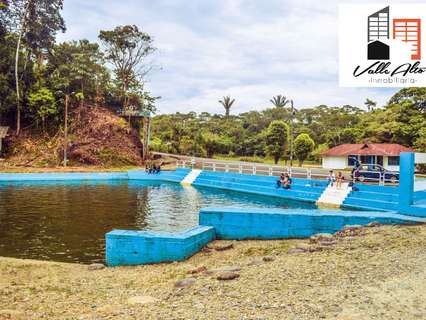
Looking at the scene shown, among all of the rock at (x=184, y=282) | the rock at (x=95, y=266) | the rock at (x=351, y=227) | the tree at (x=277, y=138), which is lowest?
the rock at (x=95, y=266)

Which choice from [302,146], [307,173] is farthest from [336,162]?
[307,173]

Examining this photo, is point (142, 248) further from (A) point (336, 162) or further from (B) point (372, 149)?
(A) point (336, 162)

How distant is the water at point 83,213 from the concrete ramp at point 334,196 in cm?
104

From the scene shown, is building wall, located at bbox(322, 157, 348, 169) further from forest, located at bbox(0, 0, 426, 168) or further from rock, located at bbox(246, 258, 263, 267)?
rock, located at bbox(246, 258, 263, 267)

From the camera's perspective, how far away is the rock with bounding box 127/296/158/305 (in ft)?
18.4

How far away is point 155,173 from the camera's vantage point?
31.4 m

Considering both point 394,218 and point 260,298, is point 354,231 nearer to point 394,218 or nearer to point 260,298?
point 394,218

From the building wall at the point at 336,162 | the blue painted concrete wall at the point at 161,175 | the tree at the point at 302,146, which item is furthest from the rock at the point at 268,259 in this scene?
the tree at the point at 302,146

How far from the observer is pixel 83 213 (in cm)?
1520

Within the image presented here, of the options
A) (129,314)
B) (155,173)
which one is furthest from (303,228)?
(155,173)

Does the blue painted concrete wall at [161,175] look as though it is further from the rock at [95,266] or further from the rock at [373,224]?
the rock at [95,266]

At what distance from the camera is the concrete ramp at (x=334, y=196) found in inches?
726

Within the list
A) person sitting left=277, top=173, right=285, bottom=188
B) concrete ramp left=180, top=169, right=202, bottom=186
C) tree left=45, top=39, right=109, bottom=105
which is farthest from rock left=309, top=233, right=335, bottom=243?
tree left=45, top=39, right=109, bottom=105

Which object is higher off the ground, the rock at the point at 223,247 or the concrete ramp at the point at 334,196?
the concrete ramp at the point at 334,196
